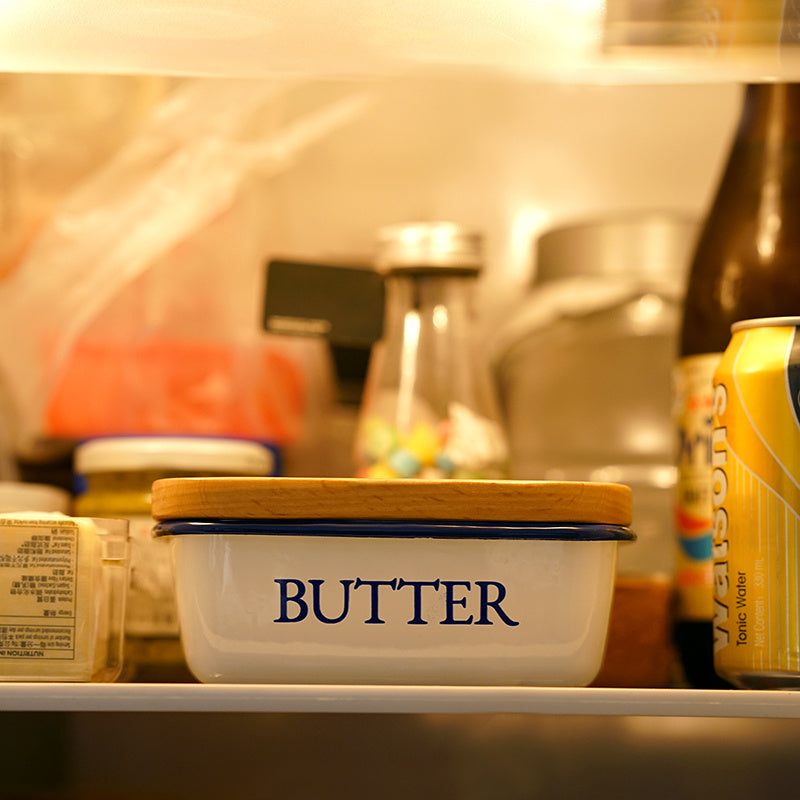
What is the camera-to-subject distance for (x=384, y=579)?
56 centimetres

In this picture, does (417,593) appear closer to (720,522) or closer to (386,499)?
(386,499)

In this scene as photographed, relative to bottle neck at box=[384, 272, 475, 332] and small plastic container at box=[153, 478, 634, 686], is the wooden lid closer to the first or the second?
small plastic container at box=[153, 478, 634, 686]

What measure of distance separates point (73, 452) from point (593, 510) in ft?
1.60

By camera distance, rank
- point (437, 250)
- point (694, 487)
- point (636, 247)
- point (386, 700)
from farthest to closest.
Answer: point (636, 247)
point (437, 250)
point (694, 487)
point (386, 700)

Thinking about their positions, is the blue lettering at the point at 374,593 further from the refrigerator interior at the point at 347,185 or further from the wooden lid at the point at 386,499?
the refrigerator interior at the point at 347,185

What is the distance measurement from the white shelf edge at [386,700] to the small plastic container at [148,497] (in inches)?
6.3

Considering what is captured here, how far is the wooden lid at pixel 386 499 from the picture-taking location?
55 centimetres

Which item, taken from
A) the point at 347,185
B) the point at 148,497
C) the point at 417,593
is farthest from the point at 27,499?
the point at 347,185

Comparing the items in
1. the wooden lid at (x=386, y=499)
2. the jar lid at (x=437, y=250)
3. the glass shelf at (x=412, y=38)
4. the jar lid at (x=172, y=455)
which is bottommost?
the wooden lid at (x=386, y=499)

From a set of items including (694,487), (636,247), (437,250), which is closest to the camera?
(694,487)

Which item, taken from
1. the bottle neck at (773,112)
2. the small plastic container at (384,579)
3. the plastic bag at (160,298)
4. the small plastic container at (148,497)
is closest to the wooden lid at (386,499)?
the small plastic container at (384,579)

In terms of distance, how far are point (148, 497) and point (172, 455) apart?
32 millimetres

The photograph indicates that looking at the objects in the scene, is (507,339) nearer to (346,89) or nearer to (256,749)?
(346,89)

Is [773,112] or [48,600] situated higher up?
[773,112]
